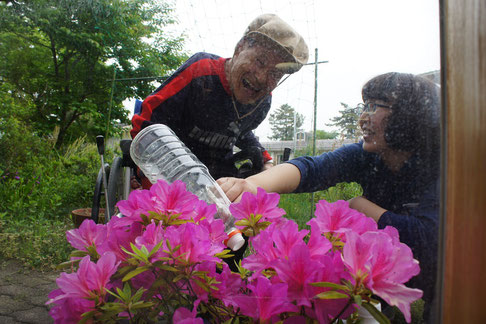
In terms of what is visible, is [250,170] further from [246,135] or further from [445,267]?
[445,267]

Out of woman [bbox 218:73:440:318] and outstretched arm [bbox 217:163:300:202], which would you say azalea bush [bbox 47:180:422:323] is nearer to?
woman [bbox 218:73:440:318]

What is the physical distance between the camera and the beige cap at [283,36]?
25.7 inches

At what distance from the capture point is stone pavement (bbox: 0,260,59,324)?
48 centimetres

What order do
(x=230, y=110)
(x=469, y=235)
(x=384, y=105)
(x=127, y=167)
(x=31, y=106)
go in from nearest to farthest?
(x=469, y=235) → (x=384, y=105) → (x=31, y=106) → (x=230, y=110) → (x=127, y=167)

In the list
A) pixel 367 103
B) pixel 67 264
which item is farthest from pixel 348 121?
pixel 67 264

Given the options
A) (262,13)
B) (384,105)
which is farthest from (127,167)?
(384,105)

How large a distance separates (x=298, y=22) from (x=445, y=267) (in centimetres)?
49

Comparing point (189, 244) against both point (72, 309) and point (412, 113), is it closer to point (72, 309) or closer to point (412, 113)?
point (72, 309)

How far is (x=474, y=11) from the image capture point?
39cm

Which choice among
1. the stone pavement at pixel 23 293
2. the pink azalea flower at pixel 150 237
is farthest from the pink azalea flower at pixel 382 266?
the stone pavement at pixel 23 293

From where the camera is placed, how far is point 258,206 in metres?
0.48

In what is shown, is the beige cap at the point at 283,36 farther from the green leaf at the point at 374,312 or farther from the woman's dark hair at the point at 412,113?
the green leaf at the point at 374,312

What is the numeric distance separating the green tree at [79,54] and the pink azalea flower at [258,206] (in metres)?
0.36

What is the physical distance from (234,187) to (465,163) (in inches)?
16.2
